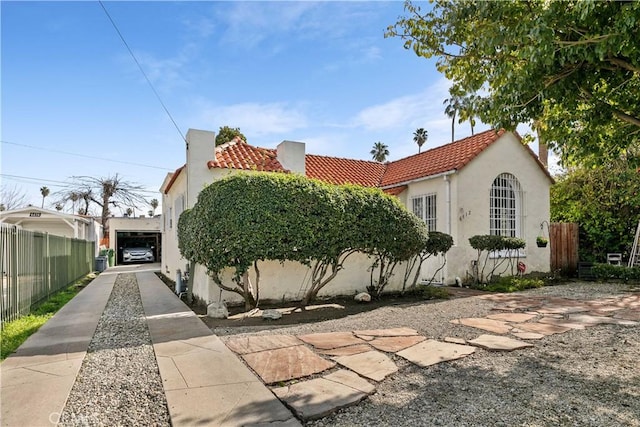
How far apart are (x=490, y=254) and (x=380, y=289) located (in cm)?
595

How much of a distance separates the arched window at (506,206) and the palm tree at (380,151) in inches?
1590

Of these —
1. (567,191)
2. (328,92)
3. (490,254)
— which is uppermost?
(328,92)

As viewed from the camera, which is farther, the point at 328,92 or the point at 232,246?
the point at 328,92

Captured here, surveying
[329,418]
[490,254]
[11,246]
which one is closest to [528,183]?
[490,254]

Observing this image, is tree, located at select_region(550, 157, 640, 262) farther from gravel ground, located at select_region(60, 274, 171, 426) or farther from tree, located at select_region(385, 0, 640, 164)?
gravel ground, located at select_region(60, 274, 171, 426)

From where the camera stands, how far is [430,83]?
916cm

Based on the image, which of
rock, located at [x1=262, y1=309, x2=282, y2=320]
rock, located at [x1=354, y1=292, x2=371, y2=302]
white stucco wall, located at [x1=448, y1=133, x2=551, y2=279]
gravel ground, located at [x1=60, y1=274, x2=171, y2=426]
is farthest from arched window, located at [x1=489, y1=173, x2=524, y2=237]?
gravel ground, located at [x1=60, y1=274, x2=171, y2=426]

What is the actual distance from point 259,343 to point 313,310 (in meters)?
3.35

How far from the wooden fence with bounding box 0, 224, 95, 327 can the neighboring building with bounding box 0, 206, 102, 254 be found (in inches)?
357

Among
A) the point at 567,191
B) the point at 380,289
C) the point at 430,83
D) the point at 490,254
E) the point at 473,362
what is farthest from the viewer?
the point at 567,191

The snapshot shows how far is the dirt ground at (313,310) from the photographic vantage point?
777cm

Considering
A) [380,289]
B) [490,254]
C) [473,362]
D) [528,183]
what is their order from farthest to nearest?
[528,183]
[490,254]
[380,289]
[473,362]

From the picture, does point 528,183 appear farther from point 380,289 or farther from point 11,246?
point 11,246

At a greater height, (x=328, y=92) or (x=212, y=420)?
(x=328, y=92)
